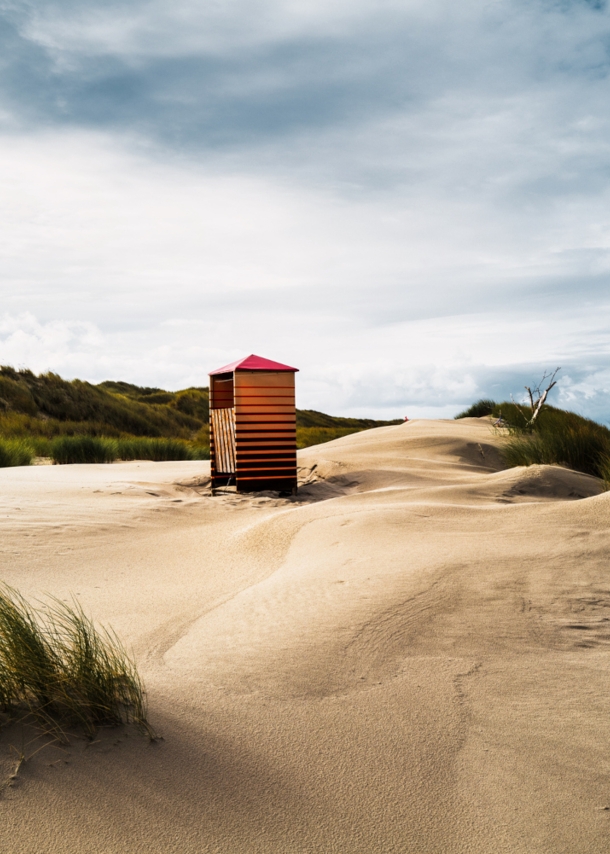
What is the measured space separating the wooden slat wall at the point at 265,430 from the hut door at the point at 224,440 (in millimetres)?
335

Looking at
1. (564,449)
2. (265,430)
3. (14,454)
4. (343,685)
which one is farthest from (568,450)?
(14,454)

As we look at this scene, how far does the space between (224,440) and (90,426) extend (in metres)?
13.0

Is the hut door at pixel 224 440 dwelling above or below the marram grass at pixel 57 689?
above

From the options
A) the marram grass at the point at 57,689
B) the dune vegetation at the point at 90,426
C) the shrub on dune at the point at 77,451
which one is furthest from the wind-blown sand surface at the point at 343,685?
the dune vegetation at the point at 90,426

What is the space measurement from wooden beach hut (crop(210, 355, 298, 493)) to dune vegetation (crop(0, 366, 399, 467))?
17.1ft

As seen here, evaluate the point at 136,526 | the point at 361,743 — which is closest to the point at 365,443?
the point at 136,526

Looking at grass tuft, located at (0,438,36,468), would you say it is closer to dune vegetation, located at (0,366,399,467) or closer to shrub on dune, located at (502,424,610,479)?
dune vegetation, located at (0,366,399,467)

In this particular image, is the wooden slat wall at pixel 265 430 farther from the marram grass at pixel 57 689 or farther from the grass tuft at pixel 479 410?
the grass tuft at pixel 479 410

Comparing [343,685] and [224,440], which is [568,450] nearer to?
[224,440]

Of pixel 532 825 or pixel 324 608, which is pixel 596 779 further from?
pixel 324 608

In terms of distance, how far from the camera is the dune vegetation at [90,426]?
1417 cm

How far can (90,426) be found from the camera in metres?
22.1

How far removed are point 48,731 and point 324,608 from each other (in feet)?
6.46

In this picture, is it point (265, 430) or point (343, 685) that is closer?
point (343, 685)
